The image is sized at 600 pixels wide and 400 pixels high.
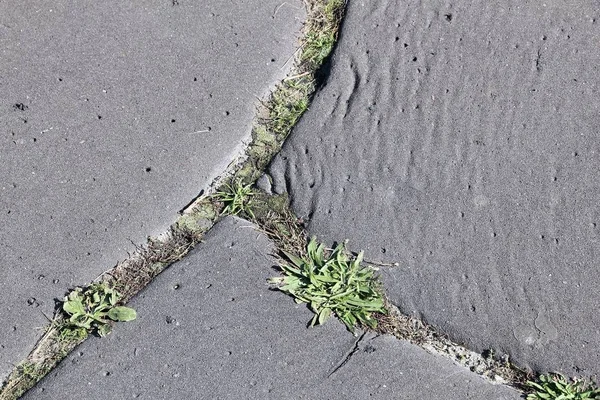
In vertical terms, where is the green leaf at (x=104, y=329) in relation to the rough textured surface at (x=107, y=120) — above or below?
below

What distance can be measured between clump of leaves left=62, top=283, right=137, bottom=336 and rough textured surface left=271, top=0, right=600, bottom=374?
1.88 feet

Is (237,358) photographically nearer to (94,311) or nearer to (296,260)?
(296,260)

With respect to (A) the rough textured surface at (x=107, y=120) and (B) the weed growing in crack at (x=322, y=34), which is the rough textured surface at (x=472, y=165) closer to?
(B) the weed growing in crack at (x=322, y=34)

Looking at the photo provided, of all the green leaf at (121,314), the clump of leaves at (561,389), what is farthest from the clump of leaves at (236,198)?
the clump of leaves at (561,389)

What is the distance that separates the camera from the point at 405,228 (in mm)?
2311

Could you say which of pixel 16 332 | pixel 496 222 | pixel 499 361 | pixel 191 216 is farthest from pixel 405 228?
pixel 16 332

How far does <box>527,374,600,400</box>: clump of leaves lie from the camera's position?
2.12 m

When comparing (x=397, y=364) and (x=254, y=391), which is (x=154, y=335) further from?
(x=397, y=364)

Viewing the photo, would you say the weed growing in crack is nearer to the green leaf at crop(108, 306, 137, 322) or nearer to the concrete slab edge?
the concrete slab edge

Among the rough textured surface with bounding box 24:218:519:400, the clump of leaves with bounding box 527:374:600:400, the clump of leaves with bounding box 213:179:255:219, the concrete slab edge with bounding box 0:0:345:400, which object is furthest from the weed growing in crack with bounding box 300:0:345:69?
the clump of leaves with bounding box 527:374:600:400

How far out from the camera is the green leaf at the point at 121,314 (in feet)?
7.31

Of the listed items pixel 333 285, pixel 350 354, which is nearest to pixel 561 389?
pixel 350 354

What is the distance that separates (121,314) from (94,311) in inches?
3.1

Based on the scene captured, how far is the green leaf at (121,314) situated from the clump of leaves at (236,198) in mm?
393
